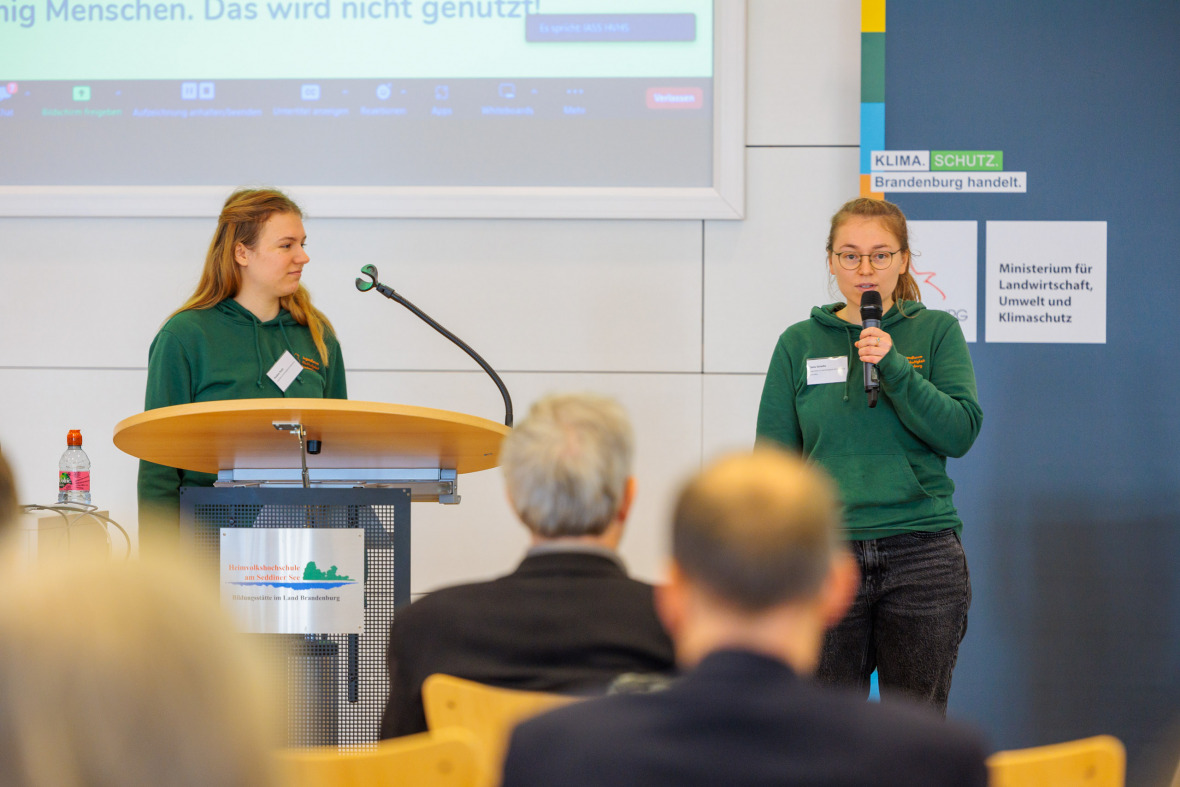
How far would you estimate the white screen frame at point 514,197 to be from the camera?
3.35 m

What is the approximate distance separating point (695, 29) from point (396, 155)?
1.04 meters

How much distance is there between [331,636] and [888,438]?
120 centimetres

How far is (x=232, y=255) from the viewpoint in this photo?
8.45 feet

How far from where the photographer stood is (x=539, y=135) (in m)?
3.40

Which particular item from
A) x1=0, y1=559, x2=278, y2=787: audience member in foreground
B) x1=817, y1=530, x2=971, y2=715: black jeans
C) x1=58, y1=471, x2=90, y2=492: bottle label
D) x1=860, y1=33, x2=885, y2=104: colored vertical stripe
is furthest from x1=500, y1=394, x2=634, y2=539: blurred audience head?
x1=860, y1=33, x2=885, y2=104: colored vertical stripe

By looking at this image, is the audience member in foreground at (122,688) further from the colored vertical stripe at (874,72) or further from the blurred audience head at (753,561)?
the colored vertical stripe at (874,72)

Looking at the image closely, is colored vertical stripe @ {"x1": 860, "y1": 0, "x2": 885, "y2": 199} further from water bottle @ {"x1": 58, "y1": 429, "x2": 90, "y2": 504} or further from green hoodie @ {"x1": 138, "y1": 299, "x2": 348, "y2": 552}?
water bottle @ {"x1": 58, "y1": 429, "x2": 90, "y2": 504}

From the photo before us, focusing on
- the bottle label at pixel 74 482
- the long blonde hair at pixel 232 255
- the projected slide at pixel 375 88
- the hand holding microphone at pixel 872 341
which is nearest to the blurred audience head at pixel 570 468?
the hand holding microphone at pixel 872 341

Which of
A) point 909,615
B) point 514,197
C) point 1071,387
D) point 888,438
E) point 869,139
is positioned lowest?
point 909,615

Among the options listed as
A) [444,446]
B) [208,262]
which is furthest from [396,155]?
[444,446]

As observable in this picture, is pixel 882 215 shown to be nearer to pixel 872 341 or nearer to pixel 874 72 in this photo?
pixel 872 341

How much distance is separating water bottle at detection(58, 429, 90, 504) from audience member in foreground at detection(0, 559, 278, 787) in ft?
7.89

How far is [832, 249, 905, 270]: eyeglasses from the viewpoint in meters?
2.30

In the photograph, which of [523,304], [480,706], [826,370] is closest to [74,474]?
[523,304]
